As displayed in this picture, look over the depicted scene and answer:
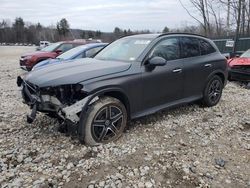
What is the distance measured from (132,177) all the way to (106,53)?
110 inches

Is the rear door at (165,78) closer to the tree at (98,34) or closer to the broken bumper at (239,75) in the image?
the broken bumper at (239,75)

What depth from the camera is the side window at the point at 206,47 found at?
6207 millimetres

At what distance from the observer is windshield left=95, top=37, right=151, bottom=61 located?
5.01m

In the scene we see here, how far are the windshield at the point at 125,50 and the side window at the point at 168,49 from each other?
215 millimetres

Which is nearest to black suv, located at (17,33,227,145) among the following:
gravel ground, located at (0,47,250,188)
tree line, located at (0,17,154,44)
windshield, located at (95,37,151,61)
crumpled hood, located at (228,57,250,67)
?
windshield, located at (95,37,151,61)

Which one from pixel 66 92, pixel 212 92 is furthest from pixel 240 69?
pixel 66 92

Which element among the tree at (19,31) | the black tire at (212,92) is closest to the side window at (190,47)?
the black tire at (212,92)

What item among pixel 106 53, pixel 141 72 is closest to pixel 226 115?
pixel 141 72

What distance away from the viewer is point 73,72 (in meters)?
4.29

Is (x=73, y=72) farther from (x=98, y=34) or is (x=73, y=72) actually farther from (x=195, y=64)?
(x=98, y=34)

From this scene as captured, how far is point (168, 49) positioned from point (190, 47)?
76cm

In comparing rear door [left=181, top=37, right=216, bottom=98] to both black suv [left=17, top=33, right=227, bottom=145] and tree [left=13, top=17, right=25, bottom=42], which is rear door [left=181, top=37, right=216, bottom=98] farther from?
tree [left=13, top=17, right=25, bottom=42]

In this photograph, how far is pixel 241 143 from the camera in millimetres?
4598

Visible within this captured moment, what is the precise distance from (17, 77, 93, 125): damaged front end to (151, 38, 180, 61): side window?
1646mm
